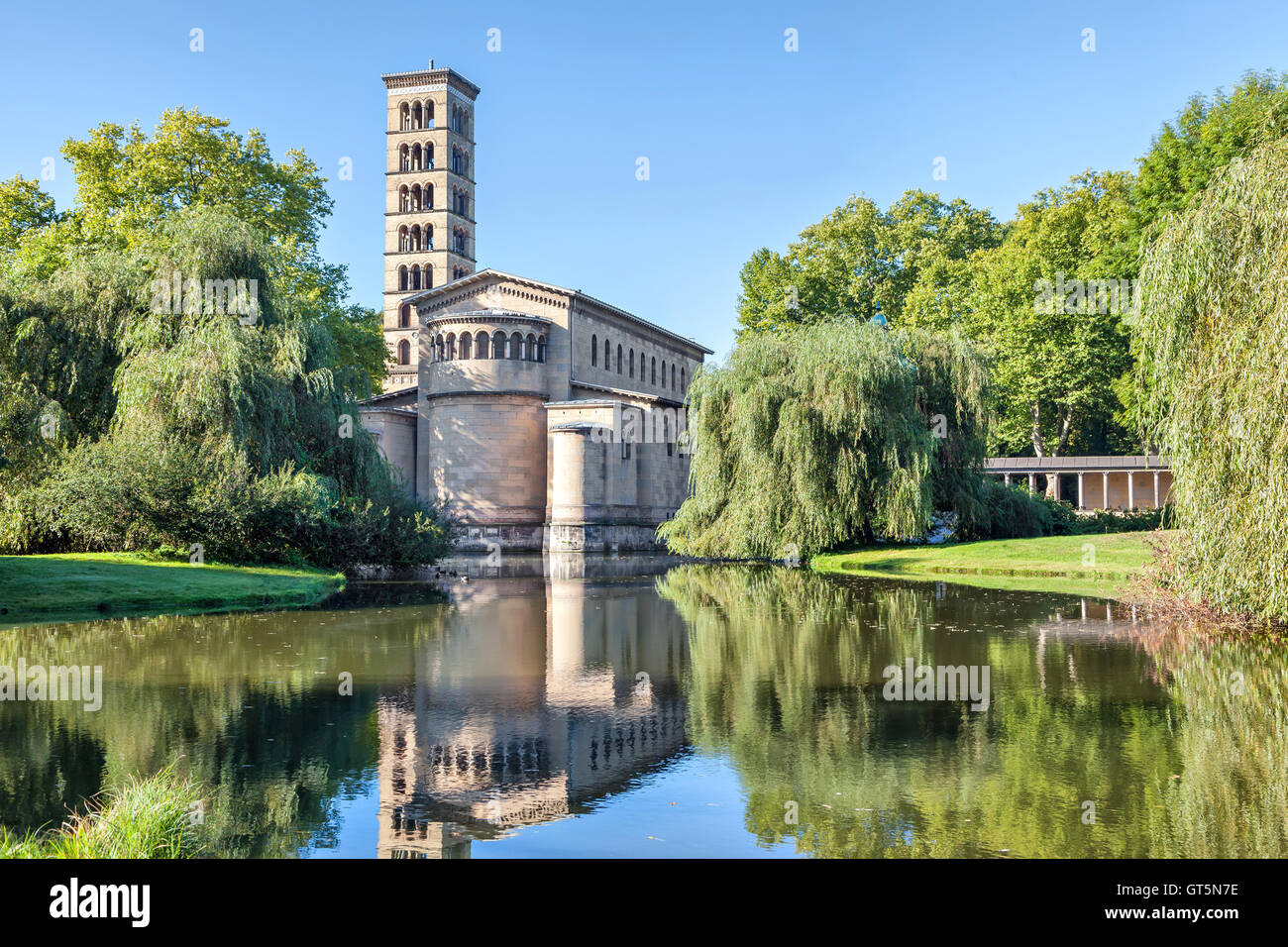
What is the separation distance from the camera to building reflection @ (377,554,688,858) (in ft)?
22.6

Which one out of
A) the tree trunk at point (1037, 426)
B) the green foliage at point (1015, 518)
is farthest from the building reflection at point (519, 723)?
the tree trunk at point (1037, 426)

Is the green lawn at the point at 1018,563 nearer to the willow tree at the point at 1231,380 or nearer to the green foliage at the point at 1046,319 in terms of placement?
the willow tree at the point at 1231,380

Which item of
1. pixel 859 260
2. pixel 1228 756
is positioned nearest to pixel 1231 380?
pixel 1228 756

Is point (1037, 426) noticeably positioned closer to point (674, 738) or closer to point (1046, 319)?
point (1046, 319)

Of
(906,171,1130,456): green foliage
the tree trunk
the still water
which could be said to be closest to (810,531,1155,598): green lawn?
the still water

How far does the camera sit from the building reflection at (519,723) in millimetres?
6883

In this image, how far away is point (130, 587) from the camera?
65.9 feet

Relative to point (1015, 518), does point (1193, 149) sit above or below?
above

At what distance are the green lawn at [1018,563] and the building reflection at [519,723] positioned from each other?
9932mm

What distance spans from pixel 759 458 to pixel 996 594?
34.4ft

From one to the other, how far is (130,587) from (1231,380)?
19.0 m

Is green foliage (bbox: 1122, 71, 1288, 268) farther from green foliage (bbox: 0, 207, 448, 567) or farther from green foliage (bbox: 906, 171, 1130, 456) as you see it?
green foliage (bbox: 0, 207, 448, 567)
